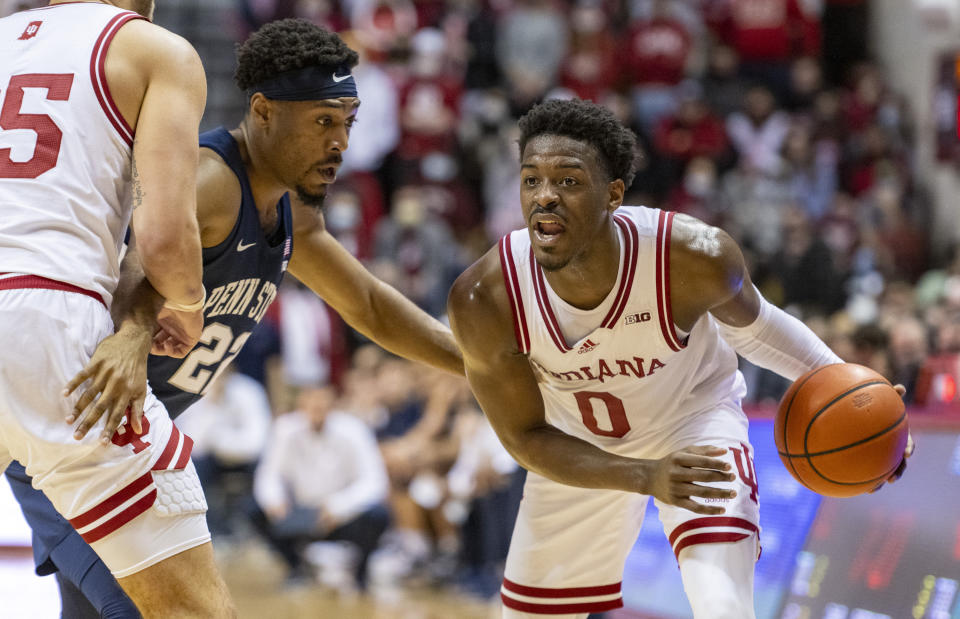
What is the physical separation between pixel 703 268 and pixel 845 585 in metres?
2.49

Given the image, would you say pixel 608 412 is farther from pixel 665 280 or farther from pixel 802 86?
pixel 802 86

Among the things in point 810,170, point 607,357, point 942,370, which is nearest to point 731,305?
point 607,357

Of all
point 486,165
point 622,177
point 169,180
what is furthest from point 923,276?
point 169,180

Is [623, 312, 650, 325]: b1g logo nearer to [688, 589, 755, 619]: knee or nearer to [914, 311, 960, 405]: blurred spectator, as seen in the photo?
[688, 589, 755, 619]: knee

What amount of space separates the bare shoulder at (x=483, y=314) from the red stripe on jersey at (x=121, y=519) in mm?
1314

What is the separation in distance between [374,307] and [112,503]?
5.91ft

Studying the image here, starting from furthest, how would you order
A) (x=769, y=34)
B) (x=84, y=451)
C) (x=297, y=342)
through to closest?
1. (x=769, y=34)
2. (x=297, y=342)
3. (x=84, y=451)

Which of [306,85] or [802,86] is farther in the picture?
[802,86]

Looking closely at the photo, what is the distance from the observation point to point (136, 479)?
2.79m

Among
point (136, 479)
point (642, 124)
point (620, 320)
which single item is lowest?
point (136, 479)

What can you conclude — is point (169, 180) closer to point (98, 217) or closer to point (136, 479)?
point (98, 217)

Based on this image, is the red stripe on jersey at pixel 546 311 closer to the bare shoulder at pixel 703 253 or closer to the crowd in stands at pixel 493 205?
the bare shoulder at pixel 703 253

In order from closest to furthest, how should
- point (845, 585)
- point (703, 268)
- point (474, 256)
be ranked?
point (703, 268) → point (845, 585) → point (474, 256)

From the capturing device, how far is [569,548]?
413 centimetres
